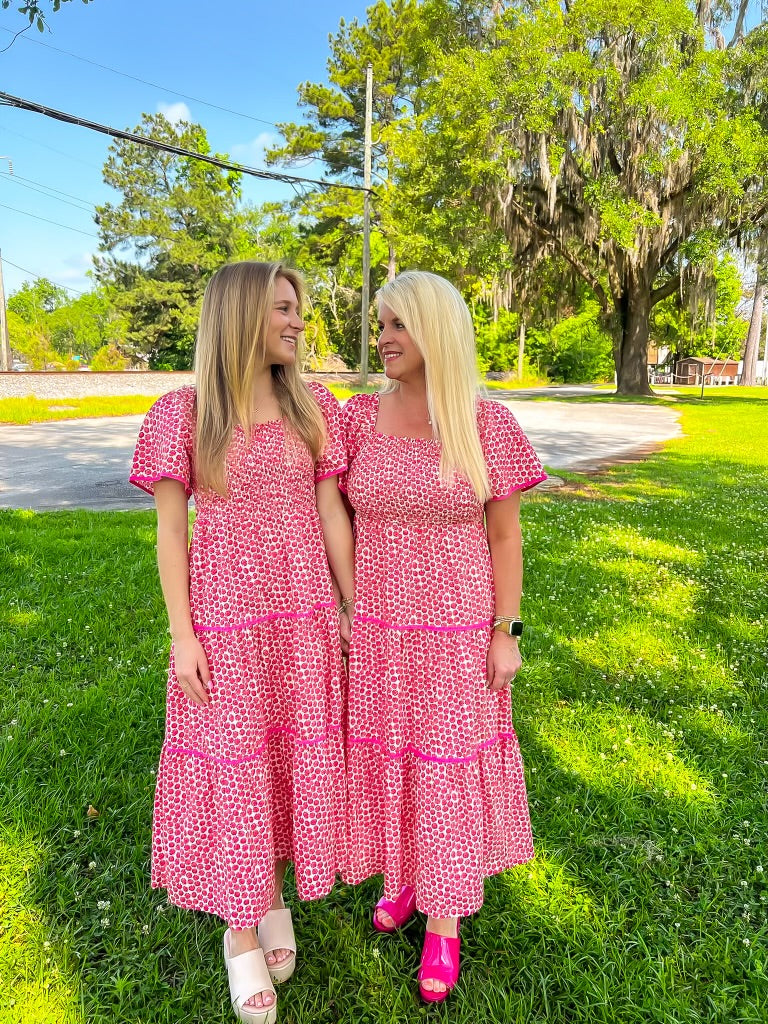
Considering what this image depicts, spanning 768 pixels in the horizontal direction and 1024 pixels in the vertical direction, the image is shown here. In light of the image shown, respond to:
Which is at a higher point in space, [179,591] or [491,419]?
[491,419]

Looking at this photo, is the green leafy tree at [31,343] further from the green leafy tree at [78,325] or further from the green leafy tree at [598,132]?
the green leafy tree at [598,132]

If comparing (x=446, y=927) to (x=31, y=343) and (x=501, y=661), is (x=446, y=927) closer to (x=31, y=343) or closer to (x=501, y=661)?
(x=501, y=661)

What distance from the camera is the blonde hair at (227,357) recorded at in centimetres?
186

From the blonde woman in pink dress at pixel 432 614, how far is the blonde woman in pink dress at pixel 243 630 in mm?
127

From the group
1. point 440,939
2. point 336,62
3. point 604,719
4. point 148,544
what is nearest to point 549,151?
point 336,62

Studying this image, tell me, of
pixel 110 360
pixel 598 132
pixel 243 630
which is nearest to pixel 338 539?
pixel 243 630

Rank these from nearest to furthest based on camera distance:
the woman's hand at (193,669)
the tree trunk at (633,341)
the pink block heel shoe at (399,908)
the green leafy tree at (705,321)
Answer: the woman's hand at (193,669)
the pink block heel shoe at (399,908)
the green leafy tree at (705,321)
the tree trunk at (633,341)

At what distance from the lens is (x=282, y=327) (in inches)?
75.6

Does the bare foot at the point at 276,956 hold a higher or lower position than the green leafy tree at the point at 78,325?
lower

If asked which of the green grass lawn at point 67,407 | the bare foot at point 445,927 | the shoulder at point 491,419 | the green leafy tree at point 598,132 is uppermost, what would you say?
the green leafy tree at point 598,132

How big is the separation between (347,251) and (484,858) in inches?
1577

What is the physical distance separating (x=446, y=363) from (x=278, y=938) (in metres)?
1.73

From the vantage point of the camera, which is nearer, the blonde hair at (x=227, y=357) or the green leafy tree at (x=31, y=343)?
the blonde hair at (x=227, y=357)

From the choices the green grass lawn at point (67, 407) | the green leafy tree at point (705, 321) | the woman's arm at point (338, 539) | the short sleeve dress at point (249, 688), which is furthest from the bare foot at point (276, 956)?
the green leafy tree at point (705, 321)
